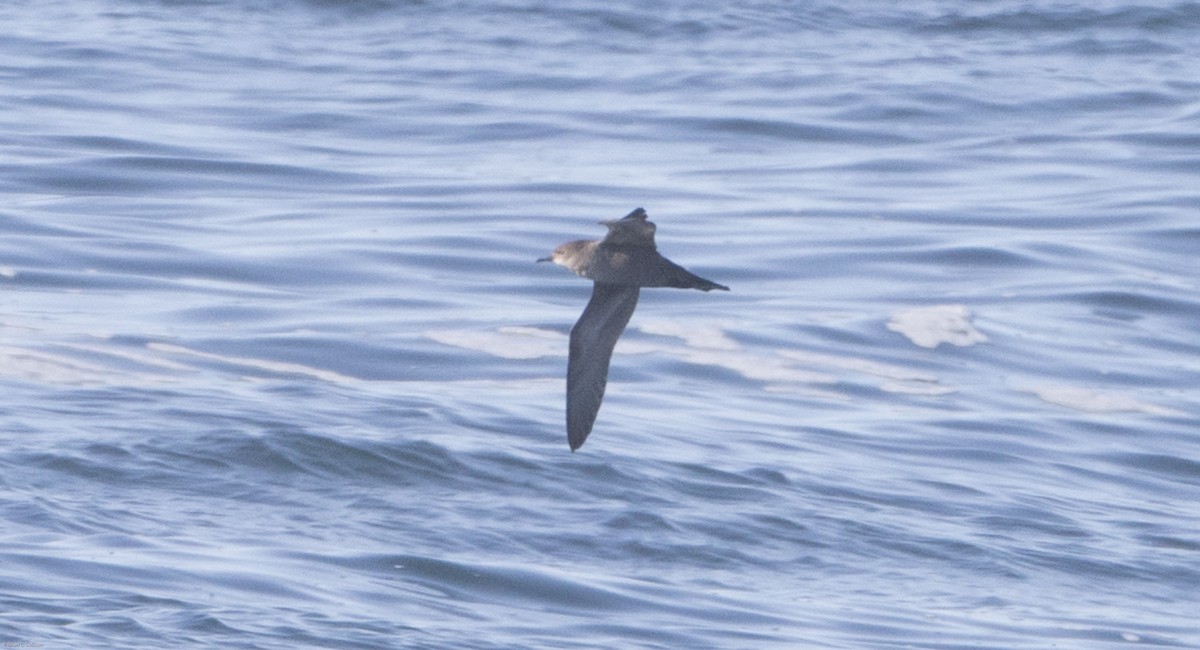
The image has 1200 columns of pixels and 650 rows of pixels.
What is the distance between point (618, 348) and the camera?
1688 centimetres

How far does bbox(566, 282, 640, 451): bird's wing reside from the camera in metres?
9.84

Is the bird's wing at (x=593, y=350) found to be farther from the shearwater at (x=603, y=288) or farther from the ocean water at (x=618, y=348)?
the ocean water at (x=618, y=348)

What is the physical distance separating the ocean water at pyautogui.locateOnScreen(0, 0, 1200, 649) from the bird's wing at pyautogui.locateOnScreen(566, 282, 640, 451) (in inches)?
55.3

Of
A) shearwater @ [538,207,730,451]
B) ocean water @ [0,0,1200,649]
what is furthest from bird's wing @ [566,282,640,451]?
ocean water @ [0,0,1200,649]

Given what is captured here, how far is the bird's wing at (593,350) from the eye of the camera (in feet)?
32.3

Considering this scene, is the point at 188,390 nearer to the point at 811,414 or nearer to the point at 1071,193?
the point at 811,414

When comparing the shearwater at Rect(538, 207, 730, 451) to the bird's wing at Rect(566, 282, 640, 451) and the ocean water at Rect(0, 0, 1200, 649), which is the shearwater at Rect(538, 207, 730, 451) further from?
the ocean water at Rect(0, 0, 1200, 649)

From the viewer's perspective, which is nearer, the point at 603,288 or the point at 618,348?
the point at 603,288

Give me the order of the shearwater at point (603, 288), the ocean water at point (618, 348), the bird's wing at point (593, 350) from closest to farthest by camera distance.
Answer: the shearwater at point (603, 288)
the bird's wing at point (593, 350)
the ocean water at point (618, 348)

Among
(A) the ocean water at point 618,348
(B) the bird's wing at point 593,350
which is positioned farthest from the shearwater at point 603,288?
(A) the ocean water at point 618,348

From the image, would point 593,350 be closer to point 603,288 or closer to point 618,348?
point 603,288

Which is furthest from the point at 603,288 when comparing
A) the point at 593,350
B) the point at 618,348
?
the point at 618,348

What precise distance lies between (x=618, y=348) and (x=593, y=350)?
688 centimetres

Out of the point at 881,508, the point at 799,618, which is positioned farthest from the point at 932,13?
the point at 799,618
